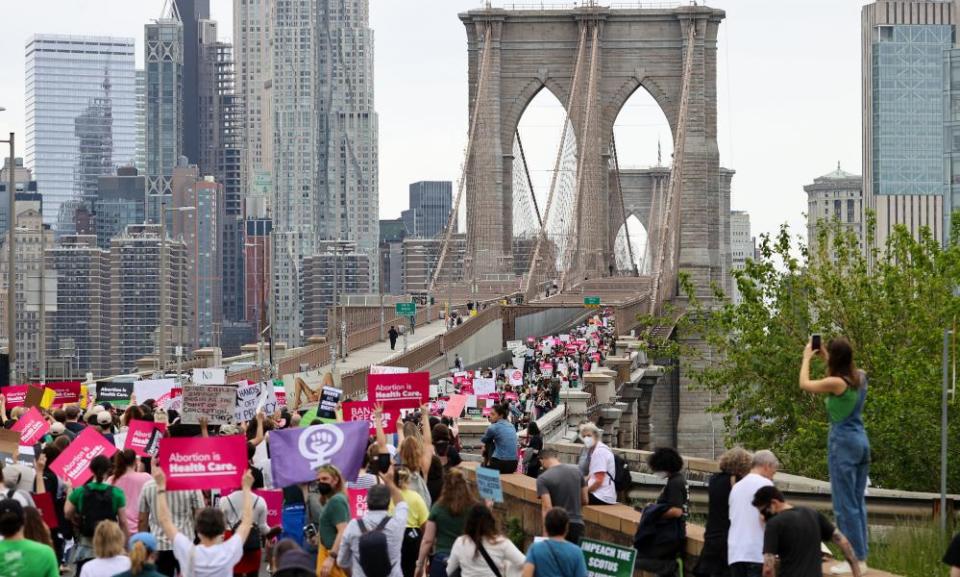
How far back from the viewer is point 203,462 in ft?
43.4

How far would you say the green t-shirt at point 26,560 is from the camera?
11023 mm

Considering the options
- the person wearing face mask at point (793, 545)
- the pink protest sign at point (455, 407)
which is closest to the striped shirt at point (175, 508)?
the person wearing face mask at point (793, 545)

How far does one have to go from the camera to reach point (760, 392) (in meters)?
35.0

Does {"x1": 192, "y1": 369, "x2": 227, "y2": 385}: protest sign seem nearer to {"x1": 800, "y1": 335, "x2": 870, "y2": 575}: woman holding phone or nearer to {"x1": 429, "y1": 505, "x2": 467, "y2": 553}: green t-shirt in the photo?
{"x1": 429, "y1": 505, "x2": 467, "y2": 553}: green t-shirt

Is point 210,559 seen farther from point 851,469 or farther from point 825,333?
point 825,333

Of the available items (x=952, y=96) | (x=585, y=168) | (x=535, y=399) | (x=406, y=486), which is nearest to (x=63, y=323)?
(x=952, y=96)

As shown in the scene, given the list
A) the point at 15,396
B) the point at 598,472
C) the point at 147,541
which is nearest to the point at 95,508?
the point at 147,541

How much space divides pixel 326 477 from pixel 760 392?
22.6 meters

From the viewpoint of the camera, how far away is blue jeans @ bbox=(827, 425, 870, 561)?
12008 millimetres

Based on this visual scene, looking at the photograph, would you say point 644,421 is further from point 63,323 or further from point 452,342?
point 63,323

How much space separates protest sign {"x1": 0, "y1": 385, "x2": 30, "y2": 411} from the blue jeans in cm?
1469

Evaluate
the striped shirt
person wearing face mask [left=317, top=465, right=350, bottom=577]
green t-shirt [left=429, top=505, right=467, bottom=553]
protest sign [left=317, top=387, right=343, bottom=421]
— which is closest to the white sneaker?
green t-shirt [left=429, top=505, right=467, bottom=553]

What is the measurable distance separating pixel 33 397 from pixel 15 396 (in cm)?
102

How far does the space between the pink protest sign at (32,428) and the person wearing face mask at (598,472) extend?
17.3 ft
